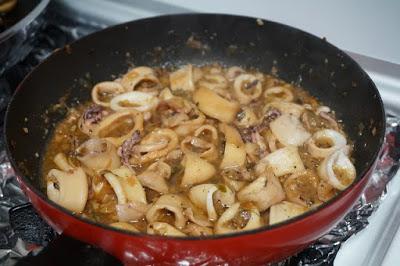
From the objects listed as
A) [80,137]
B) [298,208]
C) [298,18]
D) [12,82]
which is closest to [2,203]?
[80,137]

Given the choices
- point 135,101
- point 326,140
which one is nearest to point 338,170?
point 326,140

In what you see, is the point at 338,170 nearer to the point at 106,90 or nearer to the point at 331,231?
the point at 331,231

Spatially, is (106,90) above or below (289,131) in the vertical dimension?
below

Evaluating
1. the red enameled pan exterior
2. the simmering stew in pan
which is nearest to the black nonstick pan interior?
the simmering stew in pan

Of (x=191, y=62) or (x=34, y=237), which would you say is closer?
(x=34, y=237)

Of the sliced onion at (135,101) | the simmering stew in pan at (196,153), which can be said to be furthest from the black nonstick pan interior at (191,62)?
the sliced onion at (135,101)

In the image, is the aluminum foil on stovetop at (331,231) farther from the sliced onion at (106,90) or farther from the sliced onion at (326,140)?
the sliced onion at (106,90)

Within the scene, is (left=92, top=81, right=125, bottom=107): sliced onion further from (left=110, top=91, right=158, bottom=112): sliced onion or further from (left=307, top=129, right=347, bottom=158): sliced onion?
(left=307, top=129, right=347, bottom=158): sliced onion
